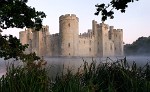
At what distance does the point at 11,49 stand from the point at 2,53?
0.25m

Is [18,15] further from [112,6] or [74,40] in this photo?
[74,40]

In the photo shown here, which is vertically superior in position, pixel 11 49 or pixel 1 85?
pixel 11 49

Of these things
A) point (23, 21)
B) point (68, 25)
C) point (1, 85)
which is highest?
point (68, 25)

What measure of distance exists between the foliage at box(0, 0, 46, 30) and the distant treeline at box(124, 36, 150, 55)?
2829 inches

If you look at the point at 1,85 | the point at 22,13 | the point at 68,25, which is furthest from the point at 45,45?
the point at 1,85

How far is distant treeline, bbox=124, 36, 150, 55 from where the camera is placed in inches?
3187

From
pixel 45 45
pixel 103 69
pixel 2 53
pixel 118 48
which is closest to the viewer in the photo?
pixel 103 69

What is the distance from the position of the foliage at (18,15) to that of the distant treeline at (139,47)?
71859 millimetres

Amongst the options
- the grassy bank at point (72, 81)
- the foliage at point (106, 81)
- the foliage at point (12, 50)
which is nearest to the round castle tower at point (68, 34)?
the foliage at point (12, 50)

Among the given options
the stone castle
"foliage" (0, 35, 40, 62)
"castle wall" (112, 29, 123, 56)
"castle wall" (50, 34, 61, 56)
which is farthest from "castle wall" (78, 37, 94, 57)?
"foliage" (0, 35, 40, 62)

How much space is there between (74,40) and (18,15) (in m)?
51.0

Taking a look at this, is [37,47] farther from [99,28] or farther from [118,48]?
[118,48]

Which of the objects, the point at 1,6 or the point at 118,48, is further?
the point at 118,48

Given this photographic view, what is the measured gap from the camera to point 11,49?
8.20 meters
